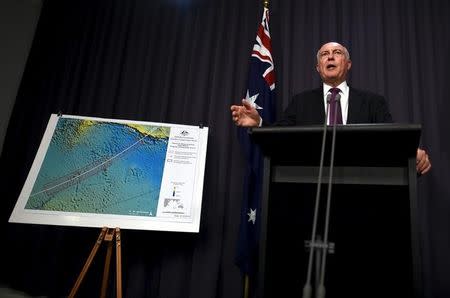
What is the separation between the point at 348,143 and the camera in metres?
1.06

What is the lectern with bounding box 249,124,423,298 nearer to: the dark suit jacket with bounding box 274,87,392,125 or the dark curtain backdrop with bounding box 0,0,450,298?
the dark suit jacket with bounding box 274,87,392,125

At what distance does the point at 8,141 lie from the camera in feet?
9.56

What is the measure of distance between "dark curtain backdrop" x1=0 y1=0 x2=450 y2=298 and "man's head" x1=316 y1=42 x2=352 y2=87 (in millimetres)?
455

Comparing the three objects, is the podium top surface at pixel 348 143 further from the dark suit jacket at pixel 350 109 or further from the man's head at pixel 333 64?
the man's head at pixel 333 64

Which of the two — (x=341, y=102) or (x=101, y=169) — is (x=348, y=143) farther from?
(x=101, y=169)

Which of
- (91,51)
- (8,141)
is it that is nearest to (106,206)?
(8,141)

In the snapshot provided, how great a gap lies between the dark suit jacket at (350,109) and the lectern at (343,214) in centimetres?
77

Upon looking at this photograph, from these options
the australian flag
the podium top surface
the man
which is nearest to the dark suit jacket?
the man

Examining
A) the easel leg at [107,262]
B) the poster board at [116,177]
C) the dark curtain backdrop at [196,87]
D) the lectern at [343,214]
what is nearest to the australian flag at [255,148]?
the dark curtain backdrop at [196,87]

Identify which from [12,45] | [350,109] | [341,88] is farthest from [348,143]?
[12,45]

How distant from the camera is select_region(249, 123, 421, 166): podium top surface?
978 mm

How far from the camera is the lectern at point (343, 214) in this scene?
3.56ft

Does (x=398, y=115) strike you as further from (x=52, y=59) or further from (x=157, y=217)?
(x=52, y=59)

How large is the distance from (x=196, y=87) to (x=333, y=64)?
1204mm
